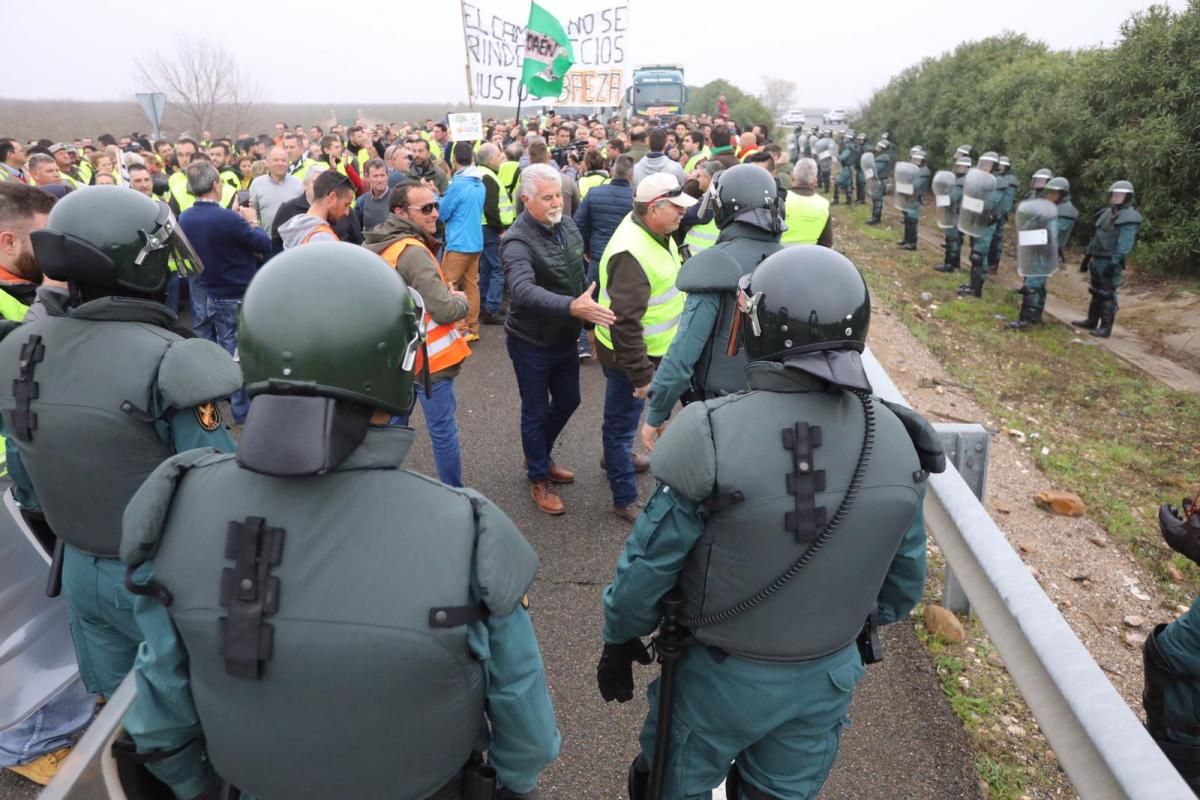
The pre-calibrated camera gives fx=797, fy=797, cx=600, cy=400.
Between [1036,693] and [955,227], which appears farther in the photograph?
[955,227]

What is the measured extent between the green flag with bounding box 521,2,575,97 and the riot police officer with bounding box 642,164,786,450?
871 centimetres

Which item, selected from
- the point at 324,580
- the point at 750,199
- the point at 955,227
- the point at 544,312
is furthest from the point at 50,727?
the point at 955,227

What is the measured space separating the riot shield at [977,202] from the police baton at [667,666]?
12505mm

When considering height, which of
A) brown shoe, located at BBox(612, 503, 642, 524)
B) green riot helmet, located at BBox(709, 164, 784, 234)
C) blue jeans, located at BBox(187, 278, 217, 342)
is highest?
green riot helmet, located at BBox(709, 164, 784, 234)

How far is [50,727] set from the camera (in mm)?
3084

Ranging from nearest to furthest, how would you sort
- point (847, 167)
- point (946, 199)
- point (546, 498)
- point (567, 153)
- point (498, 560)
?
1. point (498, 560)
2. point (546, 498)
3. point (567, 153)
4. point (946, 199)
5. point (847, 167)

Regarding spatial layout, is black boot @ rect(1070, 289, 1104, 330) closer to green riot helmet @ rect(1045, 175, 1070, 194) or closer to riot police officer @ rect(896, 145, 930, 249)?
green riot helmet @ rect(1045, 175, 1070, 194)

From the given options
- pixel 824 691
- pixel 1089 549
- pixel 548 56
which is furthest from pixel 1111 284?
pixel 824 691

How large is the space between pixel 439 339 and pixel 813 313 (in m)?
2.70

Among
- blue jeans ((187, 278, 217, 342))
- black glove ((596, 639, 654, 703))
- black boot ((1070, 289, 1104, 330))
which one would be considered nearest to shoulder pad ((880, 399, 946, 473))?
black glove ((596, 639, 654, 703))

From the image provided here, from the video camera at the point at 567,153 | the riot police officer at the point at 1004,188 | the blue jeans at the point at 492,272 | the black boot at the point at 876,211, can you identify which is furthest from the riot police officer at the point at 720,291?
the black boot at the point at 876,211

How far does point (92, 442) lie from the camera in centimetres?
229

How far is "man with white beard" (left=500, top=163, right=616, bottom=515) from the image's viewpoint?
4477mm

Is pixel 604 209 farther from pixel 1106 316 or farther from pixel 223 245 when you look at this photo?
pixel 1106 316
